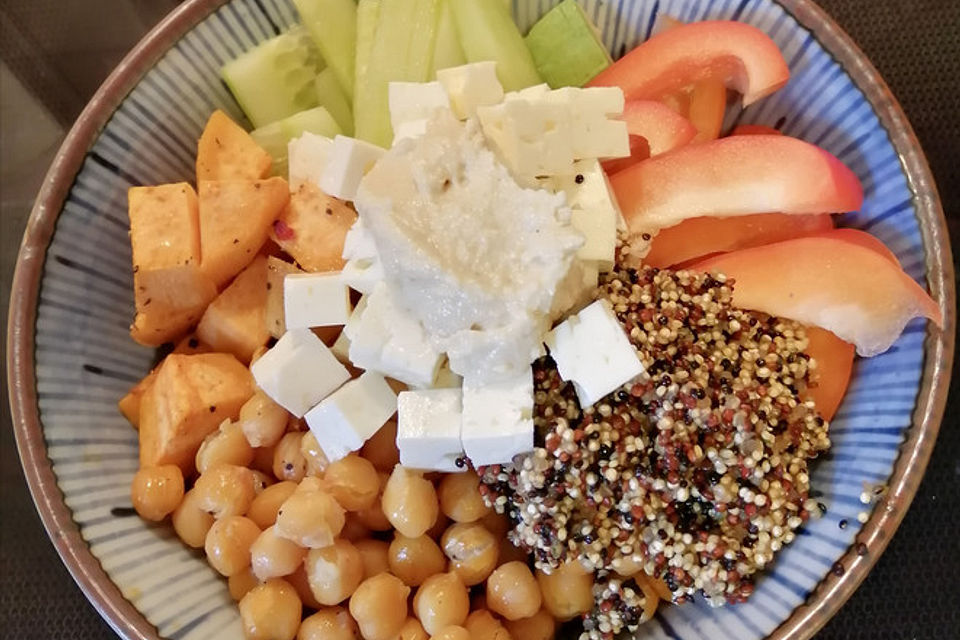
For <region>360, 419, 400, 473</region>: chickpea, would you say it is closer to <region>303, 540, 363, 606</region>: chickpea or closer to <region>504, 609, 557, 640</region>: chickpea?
<region>303, 540, 363, 606</region>: chickpea

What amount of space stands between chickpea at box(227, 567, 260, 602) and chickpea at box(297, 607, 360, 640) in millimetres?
144

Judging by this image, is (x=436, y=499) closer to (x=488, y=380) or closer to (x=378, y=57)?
(x=488, y=380)

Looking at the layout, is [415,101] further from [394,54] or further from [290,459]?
[290,459]

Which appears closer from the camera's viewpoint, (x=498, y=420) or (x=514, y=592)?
(x=498, y=420)

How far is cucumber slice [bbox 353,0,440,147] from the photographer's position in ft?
6.27

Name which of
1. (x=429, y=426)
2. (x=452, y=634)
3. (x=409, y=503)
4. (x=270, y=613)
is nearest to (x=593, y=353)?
(x=429, y=426)

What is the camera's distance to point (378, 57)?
192 cm

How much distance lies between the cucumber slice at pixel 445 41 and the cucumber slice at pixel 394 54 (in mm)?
13

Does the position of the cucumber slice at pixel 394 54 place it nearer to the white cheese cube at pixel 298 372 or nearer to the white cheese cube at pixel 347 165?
the white cheese cube at pixel 347 165

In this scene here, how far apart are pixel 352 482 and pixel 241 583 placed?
0.33m

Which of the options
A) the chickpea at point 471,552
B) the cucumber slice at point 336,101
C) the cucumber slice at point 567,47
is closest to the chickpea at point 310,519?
the chickpea at point 471,552

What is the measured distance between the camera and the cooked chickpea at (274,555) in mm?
1619

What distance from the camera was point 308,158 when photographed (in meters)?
1.88

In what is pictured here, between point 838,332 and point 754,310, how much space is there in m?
0.16
